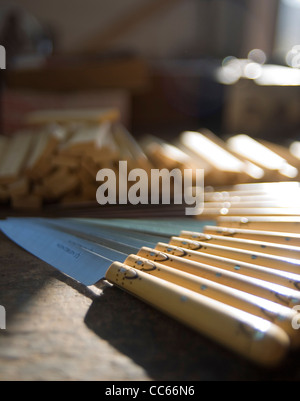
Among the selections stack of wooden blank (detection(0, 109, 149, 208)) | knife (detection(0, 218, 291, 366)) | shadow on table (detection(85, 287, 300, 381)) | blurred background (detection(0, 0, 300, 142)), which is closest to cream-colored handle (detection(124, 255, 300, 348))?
knife (detection(0, 218, 291, 366))

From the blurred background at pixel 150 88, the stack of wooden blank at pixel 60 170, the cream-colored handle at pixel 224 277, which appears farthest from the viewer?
the blurred background at pixel 150 88

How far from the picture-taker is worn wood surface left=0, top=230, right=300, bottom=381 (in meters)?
1.02

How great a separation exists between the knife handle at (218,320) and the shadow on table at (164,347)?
59 millimetres

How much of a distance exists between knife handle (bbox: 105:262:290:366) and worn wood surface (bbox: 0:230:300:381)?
70 millimetres

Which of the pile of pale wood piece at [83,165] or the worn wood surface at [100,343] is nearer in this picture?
the worn wood surface at [100,343]

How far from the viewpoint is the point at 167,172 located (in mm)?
3160

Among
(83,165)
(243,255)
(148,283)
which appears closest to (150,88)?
(83,165)

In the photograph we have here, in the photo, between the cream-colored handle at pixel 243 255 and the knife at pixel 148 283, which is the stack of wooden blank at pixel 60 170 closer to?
the knife at pixel 148 283

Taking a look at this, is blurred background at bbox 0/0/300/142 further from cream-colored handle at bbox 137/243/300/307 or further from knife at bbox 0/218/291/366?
cream-colored handle at bbox 137/243/300/307

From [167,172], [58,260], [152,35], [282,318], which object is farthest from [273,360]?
[152,35]

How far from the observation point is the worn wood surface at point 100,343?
1.02 metres

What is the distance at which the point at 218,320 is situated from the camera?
3.42 feet

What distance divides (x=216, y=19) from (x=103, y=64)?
18.0 ft

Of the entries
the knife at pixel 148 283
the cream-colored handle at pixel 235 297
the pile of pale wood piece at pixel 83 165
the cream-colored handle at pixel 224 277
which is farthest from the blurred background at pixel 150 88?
the cream-colored handle at pixel 235 297
